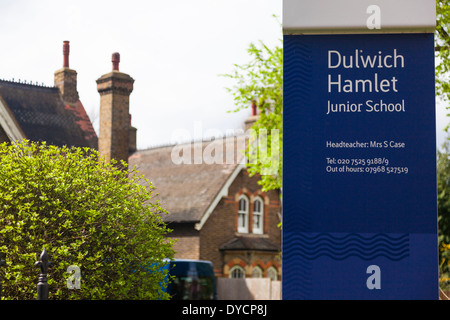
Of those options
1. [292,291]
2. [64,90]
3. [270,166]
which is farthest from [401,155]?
[64,90]

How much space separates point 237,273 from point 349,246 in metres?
28.0

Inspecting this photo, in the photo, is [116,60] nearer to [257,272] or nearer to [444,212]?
[257,272]

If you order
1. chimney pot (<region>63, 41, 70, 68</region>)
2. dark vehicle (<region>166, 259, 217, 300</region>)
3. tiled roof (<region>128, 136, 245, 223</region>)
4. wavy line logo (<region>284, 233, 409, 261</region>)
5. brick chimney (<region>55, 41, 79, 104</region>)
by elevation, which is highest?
chimney pot (<region>63, 41, 70, 68</region>)

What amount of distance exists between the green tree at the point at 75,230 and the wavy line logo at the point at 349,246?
14.8 ft

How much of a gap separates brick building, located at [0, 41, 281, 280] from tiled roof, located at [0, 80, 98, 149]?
0.13 feet

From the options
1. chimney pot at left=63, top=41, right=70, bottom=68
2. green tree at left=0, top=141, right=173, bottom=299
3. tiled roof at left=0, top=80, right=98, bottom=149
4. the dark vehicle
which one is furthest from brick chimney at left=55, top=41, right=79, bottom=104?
green tree at left=0, top=141, right=173, bottom=299

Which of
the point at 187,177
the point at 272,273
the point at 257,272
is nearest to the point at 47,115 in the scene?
the point at 187,177

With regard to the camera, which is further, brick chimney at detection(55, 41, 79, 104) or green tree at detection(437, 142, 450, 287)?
brick chimney at detection(55, 41, 79, 104)

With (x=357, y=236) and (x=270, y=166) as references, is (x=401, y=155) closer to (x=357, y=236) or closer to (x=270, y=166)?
(x=357, y=236)

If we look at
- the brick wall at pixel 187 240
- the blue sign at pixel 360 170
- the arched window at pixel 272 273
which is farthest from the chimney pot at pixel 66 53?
the blue sign at pixel 360 170

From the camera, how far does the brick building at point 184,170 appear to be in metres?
28.1

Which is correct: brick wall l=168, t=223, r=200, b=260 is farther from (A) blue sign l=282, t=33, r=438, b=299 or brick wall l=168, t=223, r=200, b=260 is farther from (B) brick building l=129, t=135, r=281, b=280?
(A) blue sign l=282, t=33, r=438, b=299

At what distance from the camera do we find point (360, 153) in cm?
787

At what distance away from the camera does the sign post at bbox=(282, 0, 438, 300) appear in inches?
307
